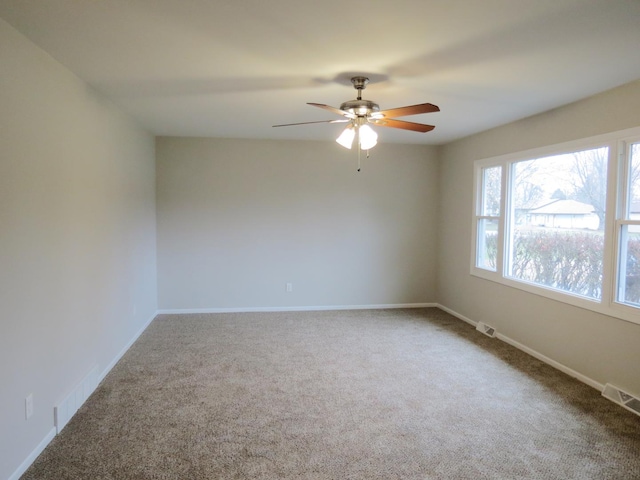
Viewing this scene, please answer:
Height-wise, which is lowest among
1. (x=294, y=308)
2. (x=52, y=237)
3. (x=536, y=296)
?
(x=294, y=308)

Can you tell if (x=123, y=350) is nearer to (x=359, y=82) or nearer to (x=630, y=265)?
(x=359, y=82)

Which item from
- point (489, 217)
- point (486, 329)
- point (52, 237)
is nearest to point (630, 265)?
point (489, 217)

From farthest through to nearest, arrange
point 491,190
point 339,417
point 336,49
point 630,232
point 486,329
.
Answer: point 491,190, point 486,329, point 630,232, point 339,417, point 336,49

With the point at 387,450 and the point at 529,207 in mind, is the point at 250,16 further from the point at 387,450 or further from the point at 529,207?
the point at 529,207

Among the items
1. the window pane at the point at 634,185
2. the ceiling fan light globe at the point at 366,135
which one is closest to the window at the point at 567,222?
the window pane at the point at 634,185

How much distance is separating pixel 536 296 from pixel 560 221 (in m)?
0.77

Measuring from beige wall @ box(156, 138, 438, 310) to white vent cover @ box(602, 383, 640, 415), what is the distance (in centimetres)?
291

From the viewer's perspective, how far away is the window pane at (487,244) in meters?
4.55

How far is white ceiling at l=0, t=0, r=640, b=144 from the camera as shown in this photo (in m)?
1.84

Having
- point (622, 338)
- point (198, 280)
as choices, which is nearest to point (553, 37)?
point (622, 338)

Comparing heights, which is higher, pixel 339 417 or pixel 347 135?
pixel 347 135

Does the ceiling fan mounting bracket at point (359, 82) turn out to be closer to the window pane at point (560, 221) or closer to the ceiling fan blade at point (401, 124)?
the ceiling fan blade at point (401, 124)

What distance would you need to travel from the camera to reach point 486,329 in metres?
4.53

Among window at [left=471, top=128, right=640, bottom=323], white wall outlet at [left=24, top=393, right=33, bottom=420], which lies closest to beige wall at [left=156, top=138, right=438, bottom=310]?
window at [left=471, top=128, right=640, bottom=323]
